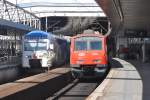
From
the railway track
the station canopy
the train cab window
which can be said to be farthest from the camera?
the station canopy

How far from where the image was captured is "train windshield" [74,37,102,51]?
3127 cm

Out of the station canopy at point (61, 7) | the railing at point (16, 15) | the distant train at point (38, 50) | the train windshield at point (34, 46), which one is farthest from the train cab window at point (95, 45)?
the station canopy at point (61, 7)

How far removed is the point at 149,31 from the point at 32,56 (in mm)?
33852

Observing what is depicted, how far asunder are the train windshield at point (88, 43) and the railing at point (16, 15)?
2143cm

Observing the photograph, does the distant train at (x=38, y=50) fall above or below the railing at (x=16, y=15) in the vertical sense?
below

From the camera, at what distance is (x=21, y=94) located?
57.5 feet

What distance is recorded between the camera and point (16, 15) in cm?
6444

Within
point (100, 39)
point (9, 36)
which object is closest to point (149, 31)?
point (9, 36)

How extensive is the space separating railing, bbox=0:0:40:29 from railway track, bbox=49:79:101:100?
21.7m

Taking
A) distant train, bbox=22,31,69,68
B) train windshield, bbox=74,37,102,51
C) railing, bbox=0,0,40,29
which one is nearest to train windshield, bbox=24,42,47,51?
distant train, bbox=22,31,69,68

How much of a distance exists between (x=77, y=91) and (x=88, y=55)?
4645mm

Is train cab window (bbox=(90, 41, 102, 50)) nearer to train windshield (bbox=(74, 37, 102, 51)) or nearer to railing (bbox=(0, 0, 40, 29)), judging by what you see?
train windshield (bbox=(74, 37, 102, 51))

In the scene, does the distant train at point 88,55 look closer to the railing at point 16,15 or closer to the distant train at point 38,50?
the distant train at point 38,50

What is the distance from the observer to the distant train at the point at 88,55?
30.3 meters
